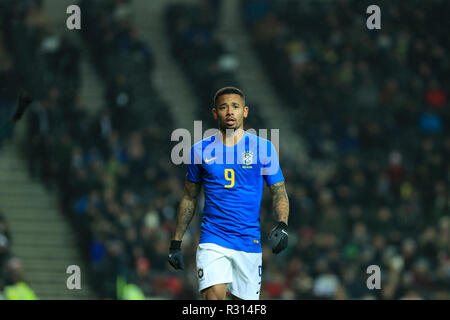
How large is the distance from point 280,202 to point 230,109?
34.5 inches

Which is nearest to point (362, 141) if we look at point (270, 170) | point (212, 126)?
point (212, 126)

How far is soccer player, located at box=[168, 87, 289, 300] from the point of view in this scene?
7609 millimetres

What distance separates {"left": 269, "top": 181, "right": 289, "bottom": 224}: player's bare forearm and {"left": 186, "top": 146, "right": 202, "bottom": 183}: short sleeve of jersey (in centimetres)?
62

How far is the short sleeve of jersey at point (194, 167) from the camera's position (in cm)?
774

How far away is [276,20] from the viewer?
66.6ft

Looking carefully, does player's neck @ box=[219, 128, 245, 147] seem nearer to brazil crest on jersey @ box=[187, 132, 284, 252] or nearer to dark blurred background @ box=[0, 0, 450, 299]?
brazil crest on jersey @ box=[187, 132, 284, 252]

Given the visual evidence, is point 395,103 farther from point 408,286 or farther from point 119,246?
point 119,246

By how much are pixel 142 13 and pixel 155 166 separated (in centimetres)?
626

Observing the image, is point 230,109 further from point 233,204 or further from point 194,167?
point 233,204

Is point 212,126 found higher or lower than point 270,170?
higher

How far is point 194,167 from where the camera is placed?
7.77m

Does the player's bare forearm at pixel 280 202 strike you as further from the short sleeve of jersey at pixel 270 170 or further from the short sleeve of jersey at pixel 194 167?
the short sleeve of jersey at pixel 194 167

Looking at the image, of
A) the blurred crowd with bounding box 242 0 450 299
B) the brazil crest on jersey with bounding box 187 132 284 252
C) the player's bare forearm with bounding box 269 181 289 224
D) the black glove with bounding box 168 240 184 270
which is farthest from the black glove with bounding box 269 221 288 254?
the blurred crowd with bounding box 242 0 450 299

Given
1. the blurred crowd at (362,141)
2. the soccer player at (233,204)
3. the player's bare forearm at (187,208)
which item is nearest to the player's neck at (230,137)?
the soccer player at (233,204)
